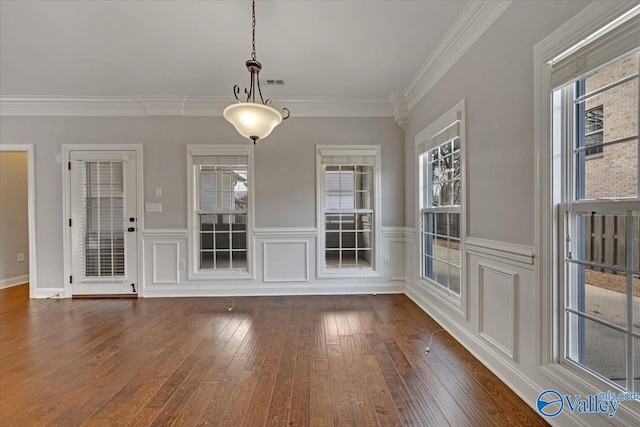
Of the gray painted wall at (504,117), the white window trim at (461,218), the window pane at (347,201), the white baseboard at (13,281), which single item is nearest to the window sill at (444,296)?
the white window trim at (461,218)

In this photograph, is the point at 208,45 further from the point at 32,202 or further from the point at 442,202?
the point at 32,202

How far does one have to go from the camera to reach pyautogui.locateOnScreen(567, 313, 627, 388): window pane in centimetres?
137

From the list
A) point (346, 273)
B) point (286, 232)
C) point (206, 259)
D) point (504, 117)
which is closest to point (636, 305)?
point (504, 117)

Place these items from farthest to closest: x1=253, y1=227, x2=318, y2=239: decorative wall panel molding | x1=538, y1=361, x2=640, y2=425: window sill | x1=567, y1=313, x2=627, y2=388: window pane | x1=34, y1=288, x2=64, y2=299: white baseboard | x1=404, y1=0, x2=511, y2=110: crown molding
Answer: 1. x1=253, y1=227, x2=318, y2=239: decorative wall panel molding
2. x1=34, y1=288, x2=64, y2=299: white baseboard
3. x1=404, y1=0, x2=511, y2=110: crown molding
4. x1=567, y1=313, x2=627, y2=388: window pane
5. x1=538, y1=361, x2=640, y2=425: window sill

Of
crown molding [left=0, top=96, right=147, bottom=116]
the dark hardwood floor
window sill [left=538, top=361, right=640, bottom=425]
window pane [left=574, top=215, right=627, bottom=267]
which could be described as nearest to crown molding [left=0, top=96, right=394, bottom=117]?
crown molding [left=0, top=96, right=147, bottom=116]

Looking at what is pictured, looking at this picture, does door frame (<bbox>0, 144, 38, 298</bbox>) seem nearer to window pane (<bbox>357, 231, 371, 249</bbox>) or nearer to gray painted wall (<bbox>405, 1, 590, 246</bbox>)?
window pane (<bbox>357, 231, 371, 249</bbox>)

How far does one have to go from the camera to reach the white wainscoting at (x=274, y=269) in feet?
13.5

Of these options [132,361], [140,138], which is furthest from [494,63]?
[140,138]

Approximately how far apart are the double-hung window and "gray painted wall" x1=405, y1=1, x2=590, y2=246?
0.21 meters

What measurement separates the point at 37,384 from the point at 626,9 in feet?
12.9

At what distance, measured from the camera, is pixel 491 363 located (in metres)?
2.14

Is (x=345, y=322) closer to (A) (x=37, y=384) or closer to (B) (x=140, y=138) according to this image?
(A) (x=37, y=384)

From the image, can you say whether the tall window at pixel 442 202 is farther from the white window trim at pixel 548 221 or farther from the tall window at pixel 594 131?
the tall window at pixel 594 131

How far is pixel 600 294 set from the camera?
57.0 inches
